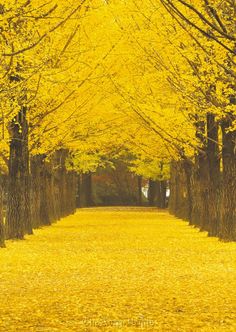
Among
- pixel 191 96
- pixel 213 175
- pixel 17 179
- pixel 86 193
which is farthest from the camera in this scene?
pixel 86 193

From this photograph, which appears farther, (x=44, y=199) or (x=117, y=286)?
(x=44, y=199)

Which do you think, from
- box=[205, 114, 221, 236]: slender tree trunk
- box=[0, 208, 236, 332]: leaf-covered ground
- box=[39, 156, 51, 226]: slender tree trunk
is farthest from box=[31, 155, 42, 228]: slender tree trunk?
box=[205, 114, 221, 236]: slender tree trunk

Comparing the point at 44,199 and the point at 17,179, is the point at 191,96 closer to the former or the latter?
the point at 17,179

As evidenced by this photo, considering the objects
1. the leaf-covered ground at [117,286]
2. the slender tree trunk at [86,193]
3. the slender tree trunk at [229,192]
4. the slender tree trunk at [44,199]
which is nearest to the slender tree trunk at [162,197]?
the slender tree trunk at [86,193]

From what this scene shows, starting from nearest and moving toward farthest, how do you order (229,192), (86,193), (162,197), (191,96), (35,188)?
(191,96)
(229,192)
(35,188)
(162,197)
(86,193)

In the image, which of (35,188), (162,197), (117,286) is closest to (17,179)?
(35,188)

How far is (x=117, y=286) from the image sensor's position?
12016mm

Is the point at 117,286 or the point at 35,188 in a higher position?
the point at 35,188

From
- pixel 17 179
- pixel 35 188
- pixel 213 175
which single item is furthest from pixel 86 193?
pixel 17 179

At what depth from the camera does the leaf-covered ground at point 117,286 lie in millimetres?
8805

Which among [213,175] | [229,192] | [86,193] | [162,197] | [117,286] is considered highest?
[86,193]

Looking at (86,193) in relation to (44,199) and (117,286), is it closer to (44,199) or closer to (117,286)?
(44,199)

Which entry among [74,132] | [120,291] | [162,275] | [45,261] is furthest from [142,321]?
Result: [74,132]

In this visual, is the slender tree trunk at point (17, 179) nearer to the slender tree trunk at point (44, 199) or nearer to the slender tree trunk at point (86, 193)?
the slender tree trunk at point (44, 199)
